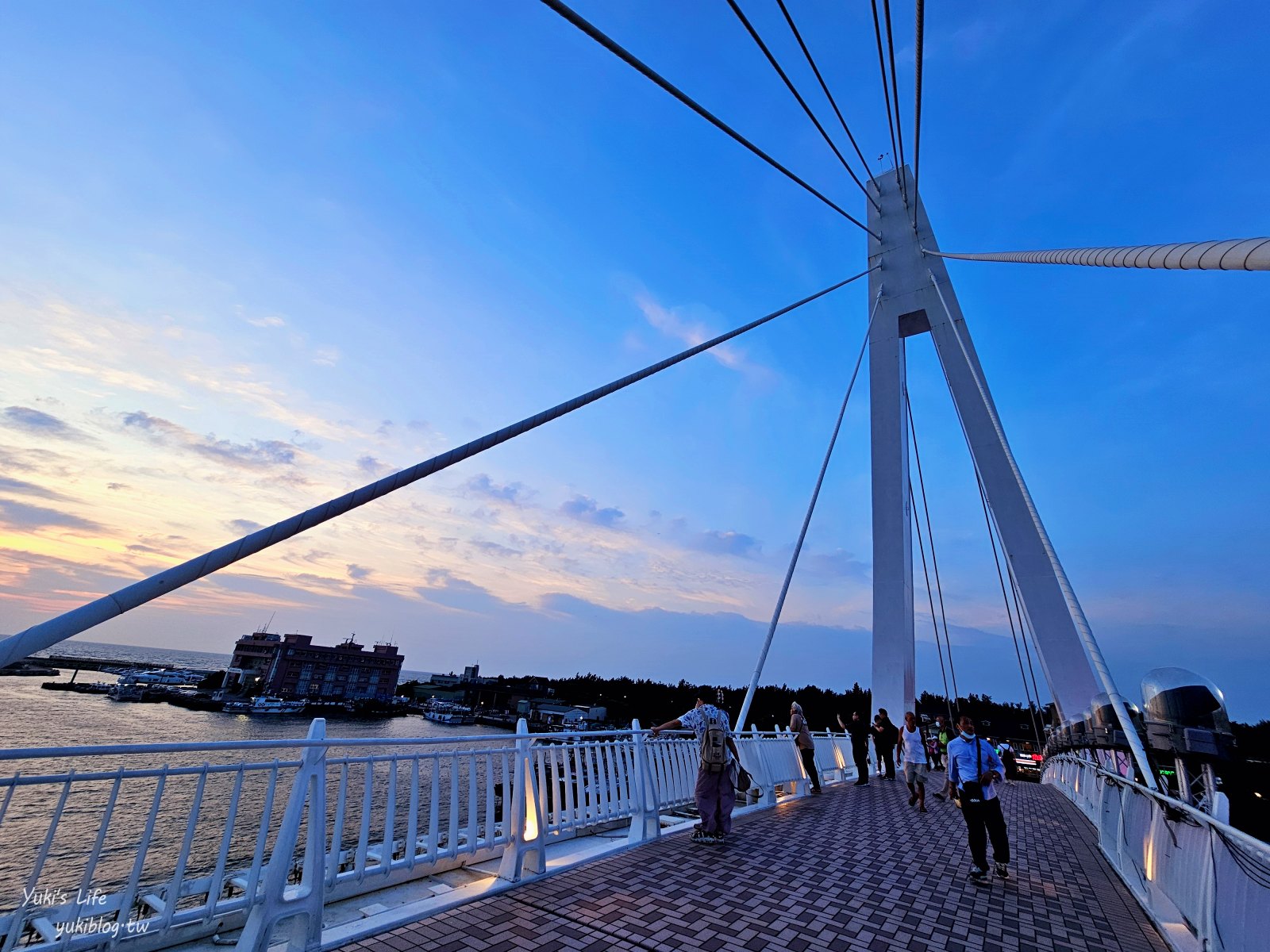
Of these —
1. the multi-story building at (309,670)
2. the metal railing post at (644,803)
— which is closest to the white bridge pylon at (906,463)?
the metal railing post at (644,803)

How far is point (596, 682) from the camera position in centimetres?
9562

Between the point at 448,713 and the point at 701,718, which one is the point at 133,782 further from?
the point at 448,713

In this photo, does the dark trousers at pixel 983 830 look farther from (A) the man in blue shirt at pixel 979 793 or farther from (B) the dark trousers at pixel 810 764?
(B) the dark trousers at pixel 810 764

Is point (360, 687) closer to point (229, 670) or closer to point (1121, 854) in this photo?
point (229, 670)

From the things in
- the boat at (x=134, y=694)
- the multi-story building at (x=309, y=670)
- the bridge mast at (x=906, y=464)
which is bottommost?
the boat at (x=134, y=694)

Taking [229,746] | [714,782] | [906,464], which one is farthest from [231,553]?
[906,464]

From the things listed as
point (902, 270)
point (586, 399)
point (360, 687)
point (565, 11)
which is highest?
point (902, 270)

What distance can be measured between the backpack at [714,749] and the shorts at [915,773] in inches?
176

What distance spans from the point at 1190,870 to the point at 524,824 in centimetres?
434

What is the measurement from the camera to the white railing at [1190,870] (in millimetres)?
2805

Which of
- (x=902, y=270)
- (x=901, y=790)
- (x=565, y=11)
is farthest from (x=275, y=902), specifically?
(x=902, y=270)

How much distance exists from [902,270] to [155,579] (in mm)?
17461

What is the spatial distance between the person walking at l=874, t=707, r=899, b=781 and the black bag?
298 inches

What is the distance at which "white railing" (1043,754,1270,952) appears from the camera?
2.80 metres
